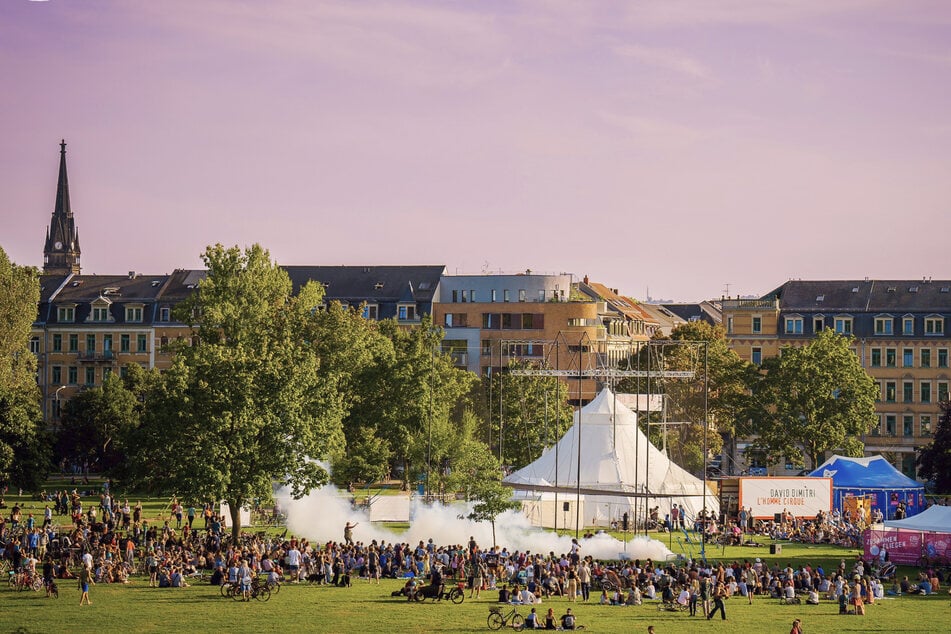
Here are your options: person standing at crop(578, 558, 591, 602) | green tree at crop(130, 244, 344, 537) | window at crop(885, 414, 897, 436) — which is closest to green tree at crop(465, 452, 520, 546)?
green tree at crop(130, 244, 344, 537)

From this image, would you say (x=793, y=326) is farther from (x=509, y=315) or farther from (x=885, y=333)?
(x=509, y=315)

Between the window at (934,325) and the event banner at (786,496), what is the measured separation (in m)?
44.2

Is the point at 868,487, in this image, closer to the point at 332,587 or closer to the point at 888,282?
the point at 332,587

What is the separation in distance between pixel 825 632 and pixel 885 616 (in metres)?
4.33

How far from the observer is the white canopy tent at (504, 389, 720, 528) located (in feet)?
209

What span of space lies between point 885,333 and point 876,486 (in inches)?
1610

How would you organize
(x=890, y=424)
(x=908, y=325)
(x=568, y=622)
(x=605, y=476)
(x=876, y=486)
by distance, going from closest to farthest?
(x=568, y=622) → (x=605, y=476) → (x=876, y=486) → (x=890, y=424) → (x=908, y=325)

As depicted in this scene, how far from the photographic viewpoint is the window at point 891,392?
107 meters

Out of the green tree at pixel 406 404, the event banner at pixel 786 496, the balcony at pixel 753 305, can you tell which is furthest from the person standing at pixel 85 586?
the balcony at pixel 753 305

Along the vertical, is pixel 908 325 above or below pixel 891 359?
above

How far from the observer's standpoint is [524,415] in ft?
267

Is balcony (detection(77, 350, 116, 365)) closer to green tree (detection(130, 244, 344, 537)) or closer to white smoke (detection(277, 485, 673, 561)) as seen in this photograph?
white smoke (detection(277, 485, 673, 561))

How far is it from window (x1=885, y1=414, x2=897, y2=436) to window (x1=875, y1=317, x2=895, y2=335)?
21.7 feet

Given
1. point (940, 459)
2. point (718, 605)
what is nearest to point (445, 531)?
point (718, 605)
